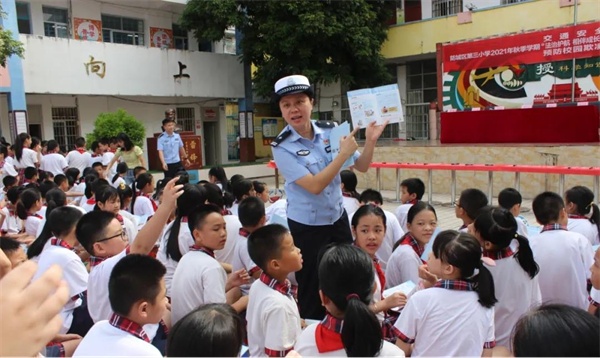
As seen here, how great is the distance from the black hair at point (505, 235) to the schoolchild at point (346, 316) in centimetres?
A: 93

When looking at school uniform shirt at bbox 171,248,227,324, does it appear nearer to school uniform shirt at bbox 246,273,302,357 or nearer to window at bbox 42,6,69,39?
school uniform shirt at bbox 246,273,302,357

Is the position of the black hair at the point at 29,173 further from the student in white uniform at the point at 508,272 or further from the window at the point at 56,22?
the window at the point at 56,22

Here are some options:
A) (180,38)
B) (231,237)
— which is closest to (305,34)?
(180,38)

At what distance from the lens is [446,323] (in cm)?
186

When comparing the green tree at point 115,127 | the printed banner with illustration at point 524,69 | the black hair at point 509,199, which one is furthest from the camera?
the green tree at point 115,127

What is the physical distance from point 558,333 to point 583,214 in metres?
2.77

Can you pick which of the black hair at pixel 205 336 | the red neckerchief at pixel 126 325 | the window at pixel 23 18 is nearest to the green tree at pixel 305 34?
the window at pixel 23 18

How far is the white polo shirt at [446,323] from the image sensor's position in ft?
6.09

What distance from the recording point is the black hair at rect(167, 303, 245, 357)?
1.41m

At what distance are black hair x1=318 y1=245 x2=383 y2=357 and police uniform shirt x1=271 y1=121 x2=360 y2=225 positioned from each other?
2.36ft

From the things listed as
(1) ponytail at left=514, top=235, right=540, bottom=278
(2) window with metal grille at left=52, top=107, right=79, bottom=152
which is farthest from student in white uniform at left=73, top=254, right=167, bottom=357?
(2) window with metal grille at left=52, top=107, right=79, bottom=152

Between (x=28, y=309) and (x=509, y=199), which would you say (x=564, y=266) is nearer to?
(x=509, y=199)

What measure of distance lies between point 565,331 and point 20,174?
8.12 meters

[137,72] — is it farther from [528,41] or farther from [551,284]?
[551,284]
